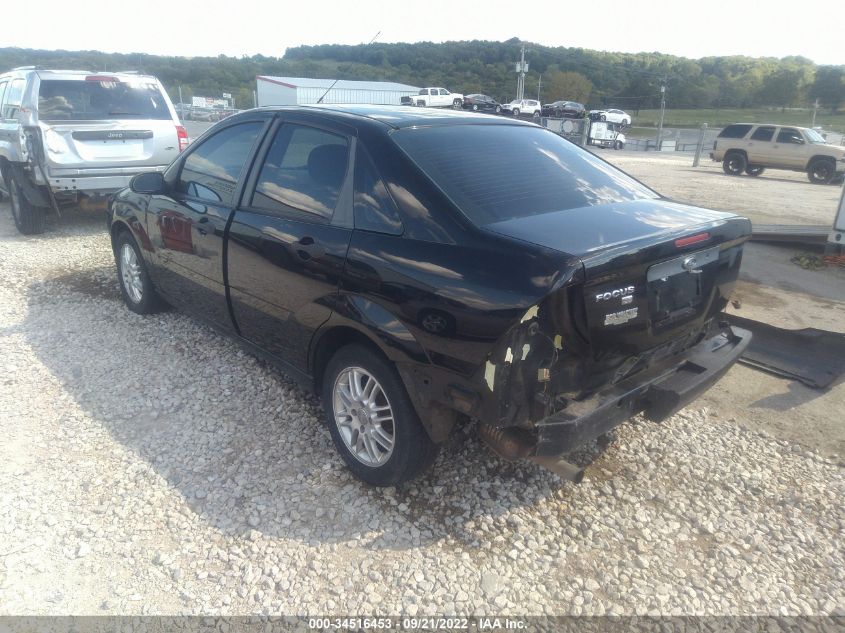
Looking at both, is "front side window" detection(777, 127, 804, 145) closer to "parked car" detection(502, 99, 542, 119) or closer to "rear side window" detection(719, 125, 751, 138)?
"rear side window" detection(719, 125, 751, 138)

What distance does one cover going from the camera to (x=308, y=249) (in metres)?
3.12

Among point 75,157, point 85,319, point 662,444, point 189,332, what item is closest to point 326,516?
point 662,444

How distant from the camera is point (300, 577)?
8.41 feet

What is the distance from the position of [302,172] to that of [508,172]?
1108 millimetres

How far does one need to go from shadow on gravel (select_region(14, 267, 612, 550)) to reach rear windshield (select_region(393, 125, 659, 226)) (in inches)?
47.5

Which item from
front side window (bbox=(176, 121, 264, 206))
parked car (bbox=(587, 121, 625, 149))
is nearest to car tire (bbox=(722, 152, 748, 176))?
parked car (bbox=(587, 121, 625, 149))

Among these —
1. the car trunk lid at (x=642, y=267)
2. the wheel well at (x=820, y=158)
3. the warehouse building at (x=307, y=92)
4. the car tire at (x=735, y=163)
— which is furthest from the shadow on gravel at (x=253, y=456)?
the warehouse building at (x=307, y=92)

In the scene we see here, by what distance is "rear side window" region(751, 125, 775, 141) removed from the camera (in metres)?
20.3

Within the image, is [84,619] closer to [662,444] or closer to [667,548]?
[667,548]

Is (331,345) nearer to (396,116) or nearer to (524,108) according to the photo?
(396,116)

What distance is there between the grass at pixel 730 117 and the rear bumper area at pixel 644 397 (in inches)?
2337

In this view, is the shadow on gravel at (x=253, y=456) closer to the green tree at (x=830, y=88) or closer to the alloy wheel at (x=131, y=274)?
the alloy wheel at (x=131, y=274)

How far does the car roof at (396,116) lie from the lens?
3.17 meters

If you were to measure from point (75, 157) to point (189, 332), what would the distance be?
13.4 feet
